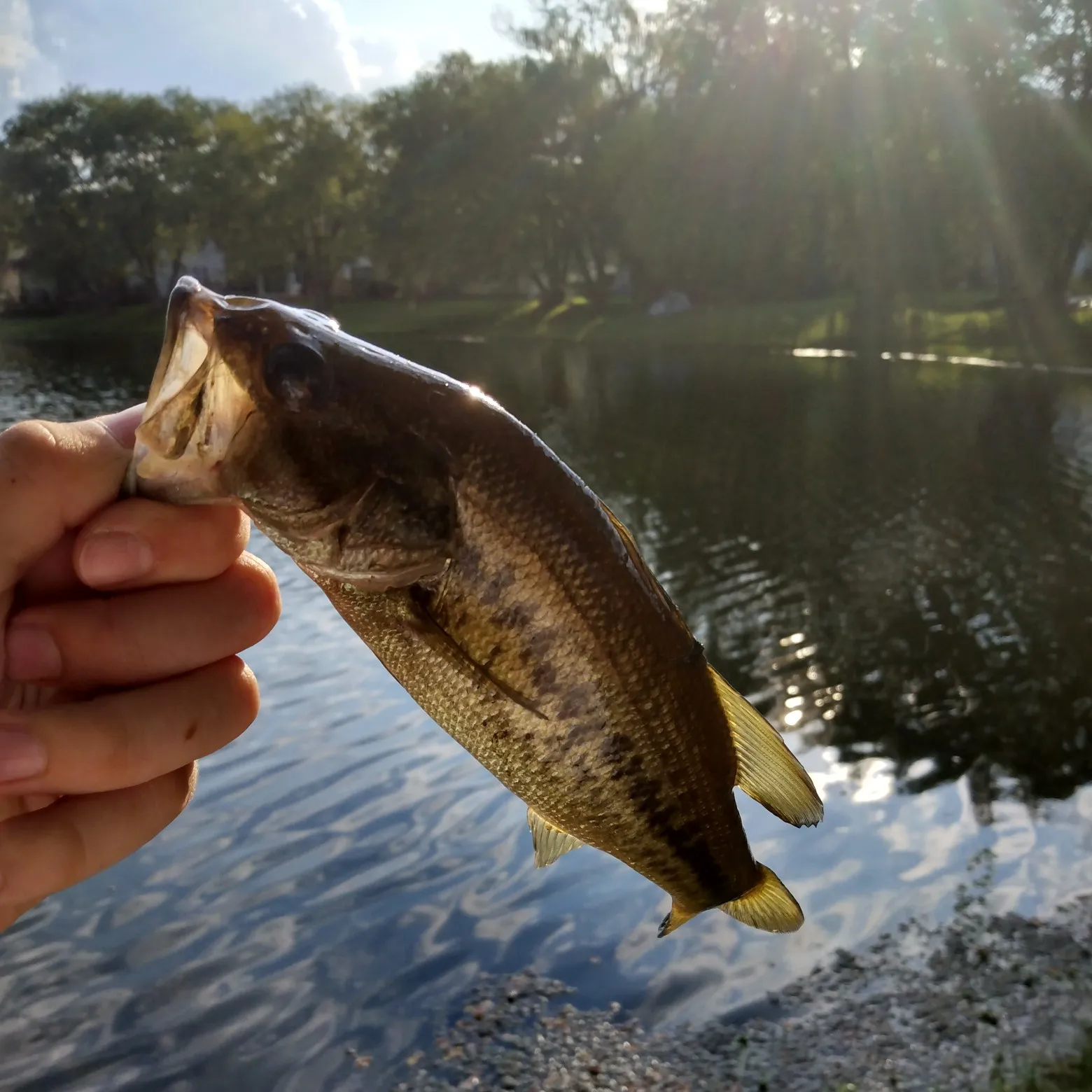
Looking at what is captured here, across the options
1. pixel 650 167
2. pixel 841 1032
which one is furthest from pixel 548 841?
pixel 650 167

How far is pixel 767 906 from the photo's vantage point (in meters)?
2.69

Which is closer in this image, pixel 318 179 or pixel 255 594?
pixel 255 594

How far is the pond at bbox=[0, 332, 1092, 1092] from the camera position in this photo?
8445 mm

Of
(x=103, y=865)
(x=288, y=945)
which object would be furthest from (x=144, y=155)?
(x=103, y=865)

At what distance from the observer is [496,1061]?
778 cm

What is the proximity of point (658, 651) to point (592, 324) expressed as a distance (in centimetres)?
6531

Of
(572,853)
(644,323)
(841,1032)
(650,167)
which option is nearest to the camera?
(841,1032)

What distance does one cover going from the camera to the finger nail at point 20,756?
2.04 meters

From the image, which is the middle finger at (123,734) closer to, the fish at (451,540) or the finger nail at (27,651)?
the finger nail at (27,651)

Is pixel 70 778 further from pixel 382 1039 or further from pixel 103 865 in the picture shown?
pixel 382 1039

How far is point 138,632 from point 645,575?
104cm

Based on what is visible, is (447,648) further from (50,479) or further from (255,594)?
(50,479)

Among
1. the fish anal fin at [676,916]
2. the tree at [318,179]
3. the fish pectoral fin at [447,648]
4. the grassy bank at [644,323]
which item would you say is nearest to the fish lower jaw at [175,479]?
the fish pectoral fin at [447,648]

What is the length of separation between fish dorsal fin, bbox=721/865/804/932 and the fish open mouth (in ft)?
5.31
